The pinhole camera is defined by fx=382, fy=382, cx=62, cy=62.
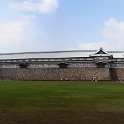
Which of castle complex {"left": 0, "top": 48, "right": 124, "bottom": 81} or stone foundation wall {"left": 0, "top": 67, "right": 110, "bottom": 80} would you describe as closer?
stone foundation wall {"left": 0, "top": 67, "right": 110, "bottom": 80}

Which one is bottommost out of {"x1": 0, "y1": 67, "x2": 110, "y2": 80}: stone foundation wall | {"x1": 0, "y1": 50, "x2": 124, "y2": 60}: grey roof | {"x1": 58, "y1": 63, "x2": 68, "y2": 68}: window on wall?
{"x1": 0, "y1": 67, "x2": 110, "y2": 80}: stone foundation wall

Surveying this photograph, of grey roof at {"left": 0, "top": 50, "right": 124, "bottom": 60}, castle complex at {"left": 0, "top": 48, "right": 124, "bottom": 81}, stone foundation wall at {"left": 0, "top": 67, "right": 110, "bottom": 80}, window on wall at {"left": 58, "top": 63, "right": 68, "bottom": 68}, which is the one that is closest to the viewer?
stone foundation wall at {"left": 0, "top": 67, "right": 110, "bottom": 80}

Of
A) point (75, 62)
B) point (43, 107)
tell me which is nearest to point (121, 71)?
point (75, 62)

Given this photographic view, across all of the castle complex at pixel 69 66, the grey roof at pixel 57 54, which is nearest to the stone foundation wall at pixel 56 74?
the castle complex at pixel 69 66

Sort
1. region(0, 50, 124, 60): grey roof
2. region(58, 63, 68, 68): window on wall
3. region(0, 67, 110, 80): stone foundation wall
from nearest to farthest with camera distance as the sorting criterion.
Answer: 1. region(0, 67, 110, 80): stone foundation wall
2. region(58, 63, 68, 68): window on wall
3. region(0, 50, 124, 60): grey roof

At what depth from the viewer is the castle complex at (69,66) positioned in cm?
9800

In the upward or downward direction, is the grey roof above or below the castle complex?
above

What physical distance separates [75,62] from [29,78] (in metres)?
13.2

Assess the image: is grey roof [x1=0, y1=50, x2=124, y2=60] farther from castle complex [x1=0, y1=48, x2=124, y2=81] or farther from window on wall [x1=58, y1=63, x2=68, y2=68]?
window on wall [x1=58, y1=63, x2=68, y2=68]

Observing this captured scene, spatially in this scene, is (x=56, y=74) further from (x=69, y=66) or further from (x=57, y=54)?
(x=57, y=54)

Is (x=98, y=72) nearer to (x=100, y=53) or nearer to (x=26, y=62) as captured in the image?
(x=100, y=53)

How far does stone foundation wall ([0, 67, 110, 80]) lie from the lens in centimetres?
9744

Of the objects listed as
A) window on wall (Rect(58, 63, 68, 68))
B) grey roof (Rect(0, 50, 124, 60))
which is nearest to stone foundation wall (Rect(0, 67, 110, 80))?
window on wall (Rect(58, 63, 68, 68))

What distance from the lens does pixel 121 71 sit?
98.1 m
